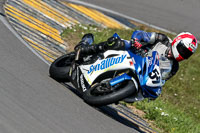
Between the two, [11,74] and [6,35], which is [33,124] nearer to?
[11,74]

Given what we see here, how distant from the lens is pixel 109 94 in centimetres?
623

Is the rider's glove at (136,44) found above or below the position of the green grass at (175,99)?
above

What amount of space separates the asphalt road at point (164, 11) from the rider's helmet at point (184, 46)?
6969mm

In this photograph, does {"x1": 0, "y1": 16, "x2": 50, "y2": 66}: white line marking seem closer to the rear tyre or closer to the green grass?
the rear tyre

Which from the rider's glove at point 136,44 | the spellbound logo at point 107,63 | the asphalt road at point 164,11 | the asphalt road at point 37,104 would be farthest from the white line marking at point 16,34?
the asphalt road at point 164,11

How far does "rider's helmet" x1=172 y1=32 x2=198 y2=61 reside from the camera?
651cm

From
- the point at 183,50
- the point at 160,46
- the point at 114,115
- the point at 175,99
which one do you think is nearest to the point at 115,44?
the point at 160,46

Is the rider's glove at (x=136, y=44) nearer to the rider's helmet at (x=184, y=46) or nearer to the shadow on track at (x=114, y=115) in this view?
the rider's helmet at (x=184, y=46)

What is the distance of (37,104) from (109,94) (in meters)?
1.20

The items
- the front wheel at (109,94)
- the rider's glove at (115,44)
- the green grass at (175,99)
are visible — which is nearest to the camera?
the front wheel at (109,94)

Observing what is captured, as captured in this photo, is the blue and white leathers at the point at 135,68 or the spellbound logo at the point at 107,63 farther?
the spellbound logo at the point at 107,63

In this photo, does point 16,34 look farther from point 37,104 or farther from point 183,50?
point 183,50

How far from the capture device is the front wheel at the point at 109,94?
20.1 feet

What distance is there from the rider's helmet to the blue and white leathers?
0.30 meters
